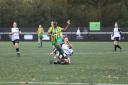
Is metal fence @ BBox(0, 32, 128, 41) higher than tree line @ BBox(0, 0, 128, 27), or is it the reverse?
tree line @ BBox(0, 0, 128, 27)

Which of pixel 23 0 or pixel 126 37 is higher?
pixel 23 0

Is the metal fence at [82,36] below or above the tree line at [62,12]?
below

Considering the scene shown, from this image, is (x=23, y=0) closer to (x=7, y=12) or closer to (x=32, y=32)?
(x=7, y=12)

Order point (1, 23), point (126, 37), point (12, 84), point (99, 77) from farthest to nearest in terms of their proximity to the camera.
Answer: point (1, 23), point (126, 37), point (99, 77), point (12, 84)

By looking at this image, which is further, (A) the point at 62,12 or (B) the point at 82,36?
(A) the point at 62,12

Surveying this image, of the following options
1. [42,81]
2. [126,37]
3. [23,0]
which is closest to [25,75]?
[42,81]

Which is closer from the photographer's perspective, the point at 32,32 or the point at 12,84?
the point at 12,84

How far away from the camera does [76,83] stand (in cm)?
1606

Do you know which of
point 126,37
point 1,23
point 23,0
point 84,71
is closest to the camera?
point 84,71

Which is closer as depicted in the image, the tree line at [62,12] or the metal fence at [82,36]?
the metal fence at [82,36]

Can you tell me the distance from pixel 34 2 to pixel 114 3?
40.9ft

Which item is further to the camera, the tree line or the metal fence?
the tree line

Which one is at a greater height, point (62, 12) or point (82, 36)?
point (62, 12)

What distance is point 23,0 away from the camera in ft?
289
